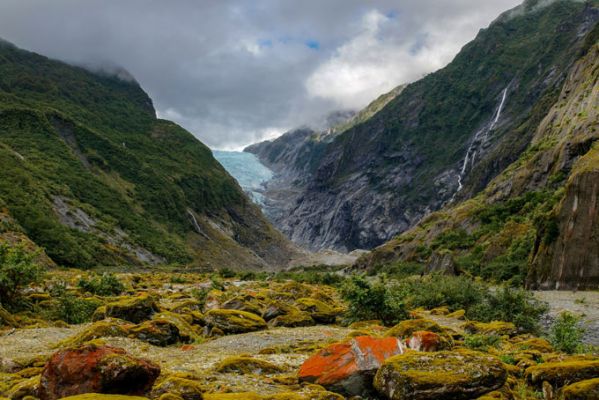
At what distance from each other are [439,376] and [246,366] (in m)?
6.12

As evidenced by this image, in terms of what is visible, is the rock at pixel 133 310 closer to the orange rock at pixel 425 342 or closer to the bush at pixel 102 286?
the bush at pixel 102 286

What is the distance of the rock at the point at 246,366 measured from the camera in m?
13.8

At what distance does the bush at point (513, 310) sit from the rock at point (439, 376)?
12.5 m

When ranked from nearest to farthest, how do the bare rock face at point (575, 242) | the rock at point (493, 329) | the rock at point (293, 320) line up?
the rock at point (493, 329), the rock at point (293, 320), the bare rock face at point (575, 242)

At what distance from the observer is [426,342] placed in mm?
14188

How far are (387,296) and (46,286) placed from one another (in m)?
27.1

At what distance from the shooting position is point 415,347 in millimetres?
14195

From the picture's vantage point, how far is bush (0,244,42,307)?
2850cm

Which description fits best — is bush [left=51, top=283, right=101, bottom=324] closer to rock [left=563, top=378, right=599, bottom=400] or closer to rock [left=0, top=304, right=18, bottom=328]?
rock [left=0, top=304, right=18, bottom=328]

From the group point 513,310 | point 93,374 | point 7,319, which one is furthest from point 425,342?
point 7,319

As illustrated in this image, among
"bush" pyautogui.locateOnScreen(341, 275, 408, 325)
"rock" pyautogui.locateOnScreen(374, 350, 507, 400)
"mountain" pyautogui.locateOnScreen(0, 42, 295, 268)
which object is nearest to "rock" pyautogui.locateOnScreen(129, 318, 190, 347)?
"bush" pyautogui.locateOnScreen(341, 275, 408, 325)

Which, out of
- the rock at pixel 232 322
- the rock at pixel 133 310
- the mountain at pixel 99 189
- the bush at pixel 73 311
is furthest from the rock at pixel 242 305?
the mountain at pixel 99 189

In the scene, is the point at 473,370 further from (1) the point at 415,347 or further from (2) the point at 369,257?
(2) the point at 369,257

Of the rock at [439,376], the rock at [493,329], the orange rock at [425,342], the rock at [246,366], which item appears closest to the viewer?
the rock at [439,376]
